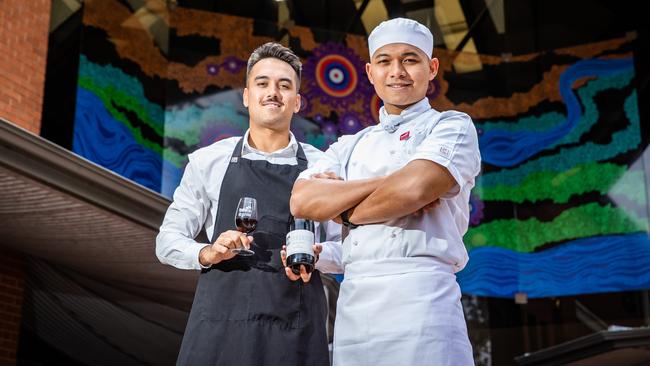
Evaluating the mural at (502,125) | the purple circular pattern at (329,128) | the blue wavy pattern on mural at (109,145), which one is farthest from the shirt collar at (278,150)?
the purple circular pattern at (329,128)

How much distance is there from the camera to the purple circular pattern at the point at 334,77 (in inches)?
422

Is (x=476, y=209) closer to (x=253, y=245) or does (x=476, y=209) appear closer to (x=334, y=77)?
(x=334, y=77)

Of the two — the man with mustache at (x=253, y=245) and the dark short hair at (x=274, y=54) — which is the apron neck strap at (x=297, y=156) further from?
the dark short hair at (x=274, y=54)

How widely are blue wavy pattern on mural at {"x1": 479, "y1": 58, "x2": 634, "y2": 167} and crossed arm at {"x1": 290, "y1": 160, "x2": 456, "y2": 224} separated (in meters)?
9.20

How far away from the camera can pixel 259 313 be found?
2531mm

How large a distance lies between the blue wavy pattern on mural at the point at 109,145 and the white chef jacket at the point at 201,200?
555 cm

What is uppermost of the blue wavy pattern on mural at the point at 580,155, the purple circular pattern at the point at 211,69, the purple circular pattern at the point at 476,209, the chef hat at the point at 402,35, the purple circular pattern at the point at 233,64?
the purple circular pattern at the point at 233,64

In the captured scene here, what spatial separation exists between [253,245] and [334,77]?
8372 mm

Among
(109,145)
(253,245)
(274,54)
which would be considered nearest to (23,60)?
(109,145)

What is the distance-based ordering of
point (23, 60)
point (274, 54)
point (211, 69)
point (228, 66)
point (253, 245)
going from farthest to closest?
point (228, 66), point (211, 69), point (23, 60), point (274, 54), point (253, 245)

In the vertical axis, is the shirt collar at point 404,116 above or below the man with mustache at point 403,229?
above

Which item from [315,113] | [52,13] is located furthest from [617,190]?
[52,13]

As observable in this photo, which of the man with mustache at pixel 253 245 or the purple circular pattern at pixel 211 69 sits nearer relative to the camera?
the man with mustache at pixel 253 245

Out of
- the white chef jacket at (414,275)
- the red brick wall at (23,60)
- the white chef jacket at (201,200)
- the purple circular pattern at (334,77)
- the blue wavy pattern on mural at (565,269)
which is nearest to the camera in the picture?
the white chef jacket at (414,275)
